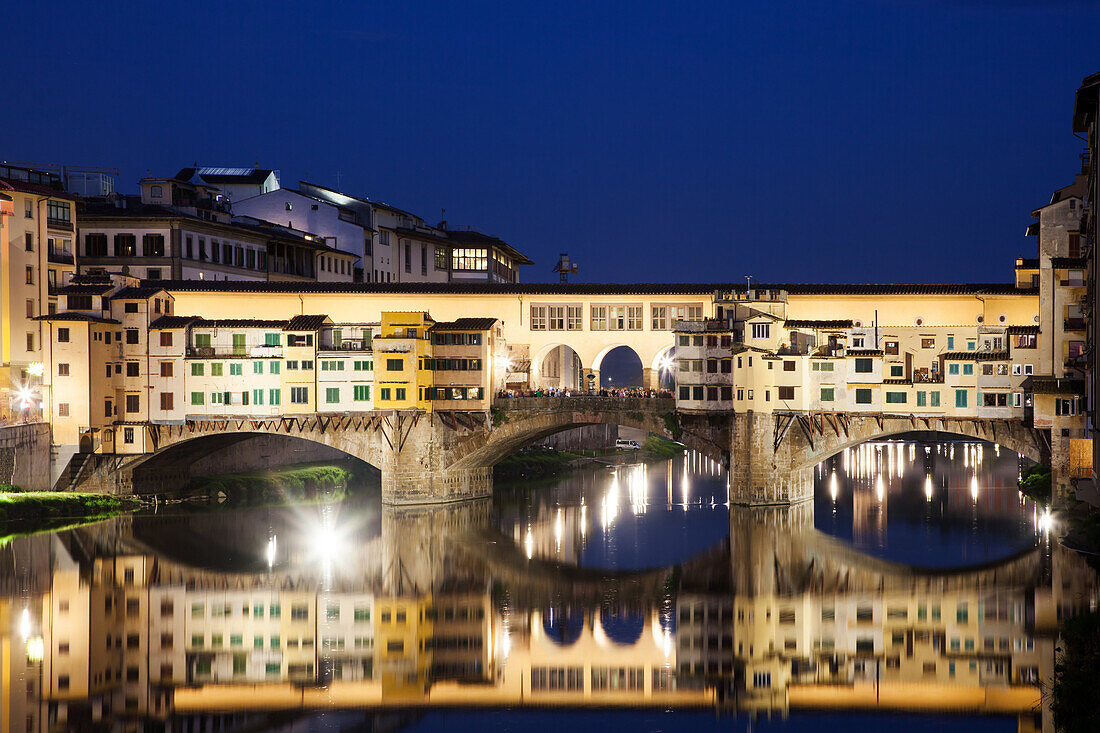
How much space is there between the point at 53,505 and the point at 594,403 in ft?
80.0

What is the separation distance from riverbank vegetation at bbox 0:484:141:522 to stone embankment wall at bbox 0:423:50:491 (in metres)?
0.60

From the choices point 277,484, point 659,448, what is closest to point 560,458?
point 659,448

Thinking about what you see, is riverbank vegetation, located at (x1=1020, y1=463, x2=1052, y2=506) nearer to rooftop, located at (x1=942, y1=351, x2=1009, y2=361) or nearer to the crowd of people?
rooftop, located at (x1=942, y1=351, x2=1009, y2=361)

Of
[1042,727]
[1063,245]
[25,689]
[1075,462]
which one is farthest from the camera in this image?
[1063,245]

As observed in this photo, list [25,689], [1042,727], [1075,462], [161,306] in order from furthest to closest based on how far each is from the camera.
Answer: [161,306] < [1075,462] < [25,689] < [1042,727]

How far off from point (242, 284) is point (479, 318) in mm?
11997

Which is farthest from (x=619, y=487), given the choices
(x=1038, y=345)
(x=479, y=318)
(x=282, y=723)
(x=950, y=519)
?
(x=282, y=723)

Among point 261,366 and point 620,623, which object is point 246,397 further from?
point 620,623

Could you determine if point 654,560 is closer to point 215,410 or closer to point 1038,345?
point 1038,345

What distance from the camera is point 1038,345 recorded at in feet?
160

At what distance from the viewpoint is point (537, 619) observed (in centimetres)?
Result: 3738

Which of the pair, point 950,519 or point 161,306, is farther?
point 161,306

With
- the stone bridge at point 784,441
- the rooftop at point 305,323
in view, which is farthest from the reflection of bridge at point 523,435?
the rooftop at point 305,323

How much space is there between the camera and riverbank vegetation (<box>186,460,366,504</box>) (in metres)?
59.6
